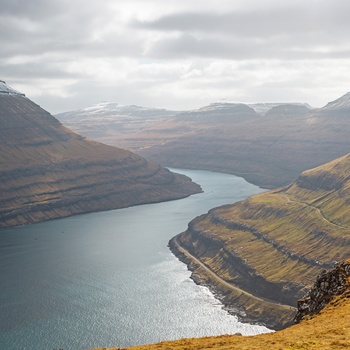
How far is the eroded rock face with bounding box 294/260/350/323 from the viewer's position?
69.4 metres

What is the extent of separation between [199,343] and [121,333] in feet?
425

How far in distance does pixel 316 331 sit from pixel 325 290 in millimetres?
17274

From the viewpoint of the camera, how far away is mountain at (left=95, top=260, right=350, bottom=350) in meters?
50.4

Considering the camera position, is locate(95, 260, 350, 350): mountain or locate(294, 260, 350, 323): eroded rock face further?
locate(294, 260, 350, 323): eroded rock face

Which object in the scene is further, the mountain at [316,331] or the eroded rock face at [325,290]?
the eroded rock face at [325,290]

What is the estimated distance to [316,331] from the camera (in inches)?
2149

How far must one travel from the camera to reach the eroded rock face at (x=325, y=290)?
228ft

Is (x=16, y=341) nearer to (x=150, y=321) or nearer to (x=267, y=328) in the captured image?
(x=150, y=321)

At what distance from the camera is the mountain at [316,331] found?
1983 inches

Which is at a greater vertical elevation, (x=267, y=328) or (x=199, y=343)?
(x=199, y=343)

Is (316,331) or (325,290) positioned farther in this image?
(325,290)

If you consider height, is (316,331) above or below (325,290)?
above

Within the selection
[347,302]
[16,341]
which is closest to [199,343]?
[347,302]

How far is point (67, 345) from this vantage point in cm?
17250
